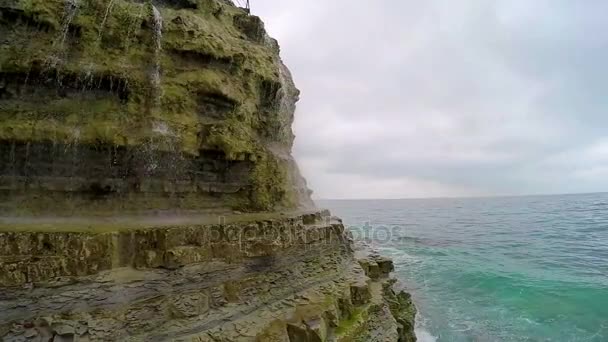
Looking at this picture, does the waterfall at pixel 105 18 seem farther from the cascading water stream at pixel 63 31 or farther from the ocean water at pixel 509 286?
the ocean water at pixel 509 286

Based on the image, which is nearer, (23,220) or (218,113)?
(23,220)

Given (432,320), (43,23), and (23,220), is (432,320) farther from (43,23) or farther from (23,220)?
(43,23)

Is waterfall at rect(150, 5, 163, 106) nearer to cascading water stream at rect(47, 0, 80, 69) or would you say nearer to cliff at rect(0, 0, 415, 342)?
cliff at rect(0, 0, 415, 342)

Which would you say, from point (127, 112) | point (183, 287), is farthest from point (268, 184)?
point (127, 112)

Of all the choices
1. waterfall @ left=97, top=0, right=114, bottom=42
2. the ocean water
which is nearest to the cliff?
waterfall @ left=97, top=0, right=114, bottom=42

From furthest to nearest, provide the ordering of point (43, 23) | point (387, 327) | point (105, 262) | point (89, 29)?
point (387, 327)
point (89, 29)
point (43, 23)
point (105, 262)

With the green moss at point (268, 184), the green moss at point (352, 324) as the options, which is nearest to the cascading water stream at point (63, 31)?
the green moss at point (268, 184)

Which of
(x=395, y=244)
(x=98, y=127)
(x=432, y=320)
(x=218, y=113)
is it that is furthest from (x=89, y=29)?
(x=395, y=244)
